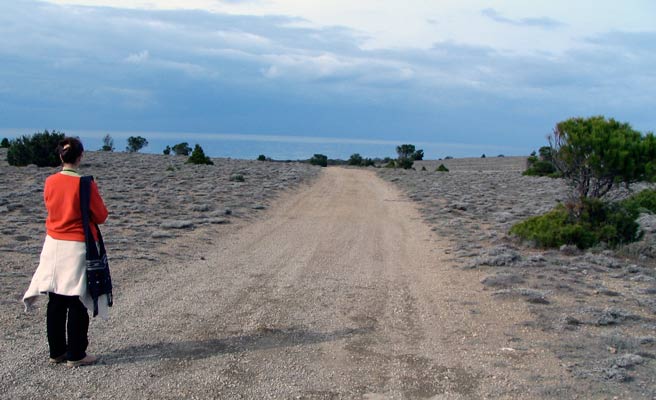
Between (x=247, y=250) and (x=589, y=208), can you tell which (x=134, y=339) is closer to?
(x=247, y=250)

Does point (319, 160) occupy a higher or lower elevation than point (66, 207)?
higher

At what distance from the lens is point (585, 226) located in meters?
12.6

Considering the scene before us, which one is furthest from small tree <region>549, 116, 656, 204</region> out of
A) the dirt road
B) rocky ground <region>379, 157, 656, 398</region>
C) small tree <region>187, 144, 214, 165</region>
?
small tree <region>187, 144, 214, 165</region>

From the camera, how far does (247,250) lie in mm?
11828

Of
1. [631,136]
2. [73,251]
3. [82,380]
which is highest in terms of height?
[631,136]

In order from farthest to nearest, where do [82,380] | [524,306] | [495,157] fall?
[495,157]
[524,306]
[82,380]

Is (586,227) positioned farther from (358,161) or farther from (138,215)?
(358,161)

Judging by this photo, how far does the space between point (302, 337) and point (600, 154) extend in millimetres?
8617

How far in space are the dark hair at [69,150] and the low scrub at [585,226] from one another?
952 centimetres

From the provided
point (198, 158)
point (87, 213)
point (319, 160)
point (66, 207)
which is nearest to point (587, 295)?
point (87, 213)

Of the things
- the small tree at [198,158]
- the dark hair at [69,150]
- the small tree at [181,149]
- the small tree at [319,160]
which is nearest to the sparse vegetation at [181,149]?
the small tree at [181,149]

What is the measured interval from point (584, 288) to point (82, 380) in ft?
22.1

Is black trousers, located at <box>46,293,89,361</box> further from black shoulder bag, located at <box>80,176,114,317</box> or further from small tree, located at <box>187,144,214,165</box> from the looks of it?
small tree, located at <box>187,144,214,165</box>

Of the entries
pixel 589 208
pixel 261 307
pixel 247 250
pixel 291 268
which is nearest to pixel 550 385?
pixel 261 307
